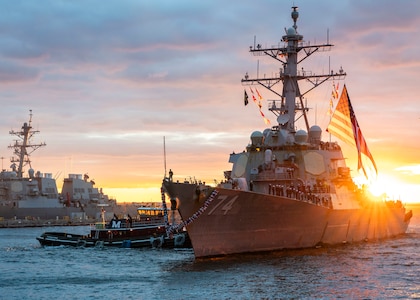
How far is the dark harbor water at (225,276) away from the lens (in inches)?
1025

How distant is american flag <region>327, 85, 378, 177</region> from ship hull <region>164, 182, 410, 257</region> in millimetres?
3963

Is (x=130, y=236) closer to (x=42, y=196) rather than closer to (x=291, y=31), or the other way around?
(x=291, y=31)

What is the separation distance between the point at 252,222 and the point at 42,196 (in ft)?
230

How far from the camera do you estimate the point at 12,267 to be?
3703cm

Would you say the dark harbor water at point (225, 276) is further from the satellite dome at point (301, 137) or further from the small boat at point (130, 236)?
the satellite dome at point (301, 137)

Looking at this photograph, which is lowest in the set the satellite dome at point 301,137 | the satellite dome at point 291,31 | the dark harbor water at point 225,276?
the dark harbor water at point 225,276

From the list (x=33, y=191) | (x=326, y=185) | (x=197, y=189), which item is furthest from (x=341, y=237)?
(x=33, y=191)

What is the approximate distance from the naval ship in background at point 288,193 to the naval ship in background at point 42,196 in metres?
57.7

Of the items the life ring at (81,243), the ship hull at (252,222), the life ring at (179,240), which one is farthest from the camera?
the life ring at (81,243)

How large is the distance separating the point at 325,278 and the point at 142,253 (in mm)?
16569

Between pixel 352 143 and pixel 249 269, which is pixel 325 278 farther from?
pixel 352 143

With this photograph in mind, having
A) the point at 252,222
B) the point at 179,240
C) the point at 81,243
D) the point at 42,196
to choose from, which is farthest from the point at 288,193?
the point at 42,196

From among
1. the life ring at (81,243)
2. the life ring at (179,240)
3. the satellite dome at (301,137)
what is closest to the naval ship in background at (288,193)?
the satellite dome at (301,137)

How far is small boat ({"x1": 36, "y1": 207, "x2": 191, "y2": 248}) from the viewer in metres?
46.8
